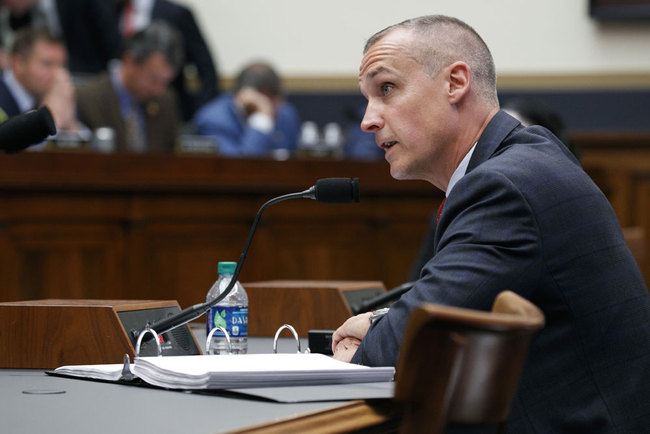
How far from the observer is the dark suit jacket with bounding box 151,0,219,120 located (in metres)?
7.00

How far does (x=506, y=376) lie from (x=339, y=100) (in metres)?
6.29

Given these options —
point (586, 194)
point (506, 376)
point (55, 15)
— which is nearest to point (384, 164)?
point (55, 15)

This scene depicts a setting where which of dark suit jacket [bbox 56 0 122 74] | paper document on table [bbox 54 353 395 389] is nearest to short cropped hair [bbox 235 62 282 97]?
dark suit jacket [bbox 56 0 122 74]

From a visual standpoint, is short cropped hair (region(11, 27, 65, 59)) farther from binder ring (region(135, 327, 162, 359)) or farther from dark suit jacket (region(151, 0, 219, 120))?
binder ring (region(135, 327, 162, 359))

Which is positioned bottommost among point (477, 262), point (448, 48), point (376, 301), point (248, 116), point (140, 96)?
point (248, 116)

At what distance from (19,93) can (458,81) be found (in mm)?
3767

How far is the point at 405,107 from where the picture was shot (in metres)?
1.87

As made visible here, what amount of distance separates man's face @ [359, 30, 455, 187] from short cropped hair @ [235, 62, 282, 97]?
13.9ft

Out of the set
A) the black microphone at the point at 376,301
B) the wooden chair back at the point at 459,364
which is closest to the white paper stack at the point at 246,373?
the wooden chair back at the point at 459,364

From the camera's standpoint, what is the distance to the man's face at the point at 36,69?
517 centimetres

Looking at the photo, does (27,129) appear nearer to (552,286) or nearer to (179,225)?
(552,286)

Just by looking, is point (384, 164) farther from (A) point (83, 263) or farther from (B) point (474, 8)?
(B) point (474, 8)

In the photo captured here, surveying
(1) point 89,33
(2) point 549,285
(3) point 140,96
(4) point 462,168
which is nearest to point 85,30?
(1) point 89,33

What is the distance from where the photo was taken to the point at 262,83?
20.1 feet
